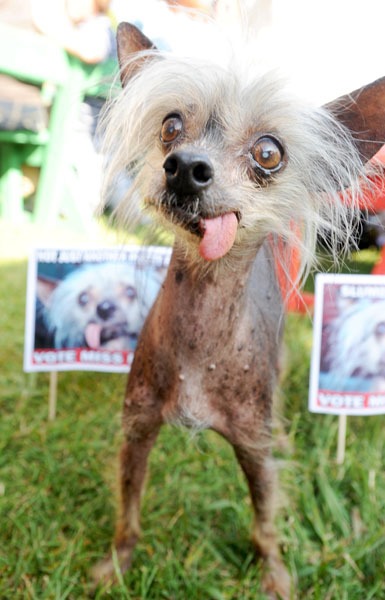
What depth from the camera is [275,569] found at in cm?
119

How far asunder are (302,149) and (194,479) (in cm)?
95

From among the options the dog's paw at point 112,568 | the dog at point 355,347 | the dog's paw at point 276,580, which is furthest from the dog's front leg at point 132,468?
the dog at point 355,347

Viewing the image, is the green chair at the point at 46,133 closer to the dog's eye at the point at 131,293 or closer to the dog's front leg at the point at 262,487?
the dog's eye at the point at 131,293

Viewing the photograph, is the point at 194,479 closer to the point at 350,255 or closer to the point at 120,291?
the point at 120,291

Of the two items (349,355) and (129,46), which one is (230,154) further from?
(349,355)

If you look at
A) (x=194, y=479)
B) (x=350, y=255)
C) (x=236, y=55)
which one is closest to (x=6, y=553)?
(x=194, y=479)

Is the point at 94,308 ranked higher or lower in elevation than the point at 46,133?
lower

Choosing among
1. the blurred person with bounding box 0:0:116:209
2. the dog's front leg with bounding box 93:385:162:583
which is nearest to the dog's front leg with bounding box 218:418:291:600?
the dog's front leg with bounding box 93:385:162:583

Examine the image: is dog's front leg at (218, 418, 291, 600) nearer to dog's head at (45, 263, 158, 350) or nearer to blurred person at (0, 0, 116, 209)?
dog's head at (45, 263, 158, 350)

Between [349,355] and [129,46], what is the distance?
0.86m

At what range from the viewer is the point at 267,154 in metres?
0.78

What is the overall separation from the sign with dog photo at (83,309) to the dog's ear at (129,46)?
2.03 feet

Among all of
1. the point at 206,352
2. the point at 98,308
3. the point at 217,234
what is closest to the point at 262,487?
the point at 206,352

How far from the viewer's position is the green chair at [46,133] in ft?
8.84
